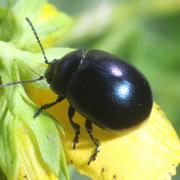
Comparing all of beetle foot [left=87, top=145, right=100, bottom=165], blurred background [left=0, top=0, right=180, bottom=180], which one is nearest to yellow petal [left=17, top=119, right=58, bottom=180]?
beetle foot [left=87, top=145, right=100, bottom=165]

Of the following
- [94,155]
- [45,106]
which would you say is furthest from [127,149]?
[45,106]

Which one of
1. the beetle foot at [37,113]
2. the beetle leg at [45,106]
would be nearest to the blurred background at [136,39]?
the beetle leg at [45,106]

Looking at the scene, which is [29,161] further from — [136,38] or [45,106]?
[136,38]

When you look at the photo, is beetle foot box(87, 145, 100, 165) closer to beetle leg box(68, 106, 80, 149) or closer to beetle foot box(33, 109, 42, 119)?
beetle leg box(68, 106, 80, 149)

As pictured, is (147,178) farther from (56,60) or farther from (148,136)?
(56,60)

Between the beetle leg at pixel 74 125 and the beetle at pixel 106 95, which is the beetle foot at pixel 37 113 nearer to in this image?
the beetle at pixel 106 95

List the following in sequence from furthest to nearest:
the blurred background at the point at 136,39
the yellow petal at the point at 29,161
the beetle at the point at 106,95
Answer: the blurred background at the point at 136,39 < the beetle at the point at 106,95 < the yellow petal at the point at 29,161

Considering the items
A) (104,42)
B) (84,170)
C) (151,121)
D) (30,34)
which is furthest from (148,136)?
(104,42)
